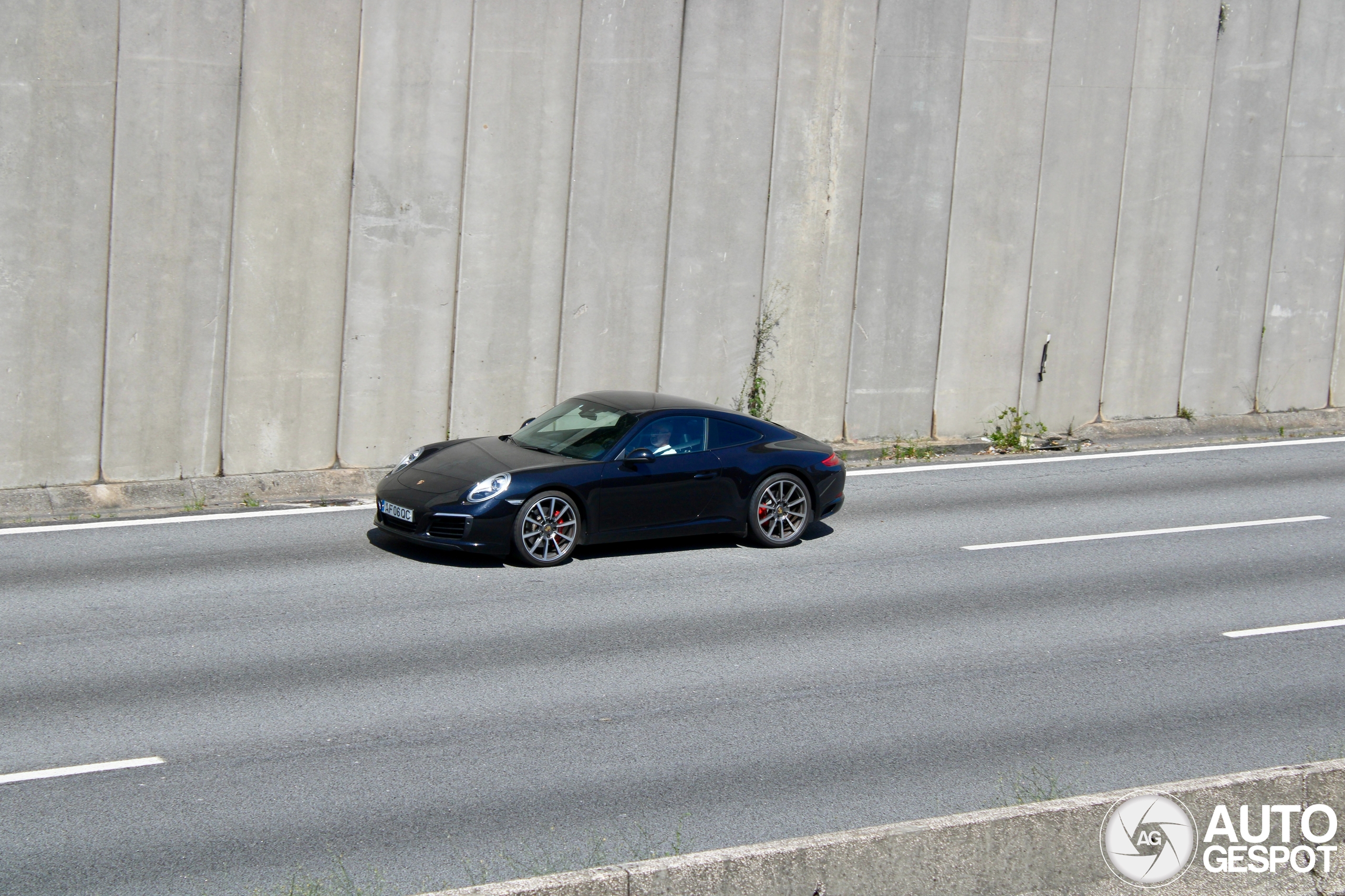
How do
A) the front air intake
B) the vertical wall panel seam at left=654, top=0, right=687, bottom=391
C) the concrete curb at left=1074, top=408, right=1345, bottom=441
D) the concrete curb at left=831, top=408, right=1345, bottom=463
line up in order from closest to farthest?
1. the front air intake
2. the vertical wall panel seam at left=654, top=0, right=687, bottom=391
3. the concrete curb at left=831, top=408, right=1345, bottom=463
4. the concrete curb at left=1074, top=408, right=1345, bottom=441

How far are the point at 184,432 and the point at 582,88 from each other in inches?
218

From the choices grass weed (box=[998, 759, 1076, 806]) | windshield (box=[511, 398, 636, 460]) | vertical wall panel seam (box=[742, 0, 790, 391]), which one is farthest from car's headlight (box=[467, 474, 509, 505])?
vertical wall panel seam (box=[742, 0, 790, 391])

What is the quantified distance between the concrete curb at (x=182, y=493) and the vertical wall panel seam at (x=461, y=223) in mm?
1183

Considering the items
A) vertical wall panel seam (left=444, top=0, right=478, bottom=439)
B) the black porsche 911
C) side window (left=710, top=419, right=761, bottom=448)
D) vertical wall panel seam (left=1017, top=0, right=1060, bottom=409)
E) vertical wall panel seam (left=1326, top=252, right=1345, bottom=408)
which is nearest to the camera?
the black porsche 911

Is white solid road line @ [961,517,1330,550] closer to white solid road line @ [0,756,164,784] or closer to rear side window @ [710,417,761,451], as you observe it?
rear side window @ [710,417,761,451]

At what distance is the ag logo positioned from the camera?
5793 mm

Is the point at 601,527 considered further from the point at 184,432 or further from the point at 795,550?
the point at 184,432

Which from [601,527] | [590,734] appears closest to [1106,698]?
[590,734]

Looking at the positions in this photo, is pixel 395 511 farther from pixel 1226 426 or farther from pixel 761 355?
pixel 1226 426

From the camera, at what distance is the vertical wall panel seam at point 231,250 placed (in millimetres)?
12789

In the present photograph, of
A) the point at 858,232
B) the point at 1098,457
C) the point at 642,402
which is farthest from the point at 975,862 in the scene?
the point at 1098,457

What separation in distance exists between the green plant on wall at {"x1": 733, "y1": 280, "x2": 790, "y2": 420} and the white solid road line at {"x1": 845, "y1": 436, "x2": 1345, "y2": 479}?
55.5 inches

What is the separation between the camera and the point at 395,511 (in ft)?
35.5

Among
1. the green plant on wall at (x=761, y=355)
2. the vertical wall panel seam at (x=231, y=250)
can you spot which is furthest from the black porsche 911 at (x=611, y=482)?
the green plant on wall at (x=761, y=355)
